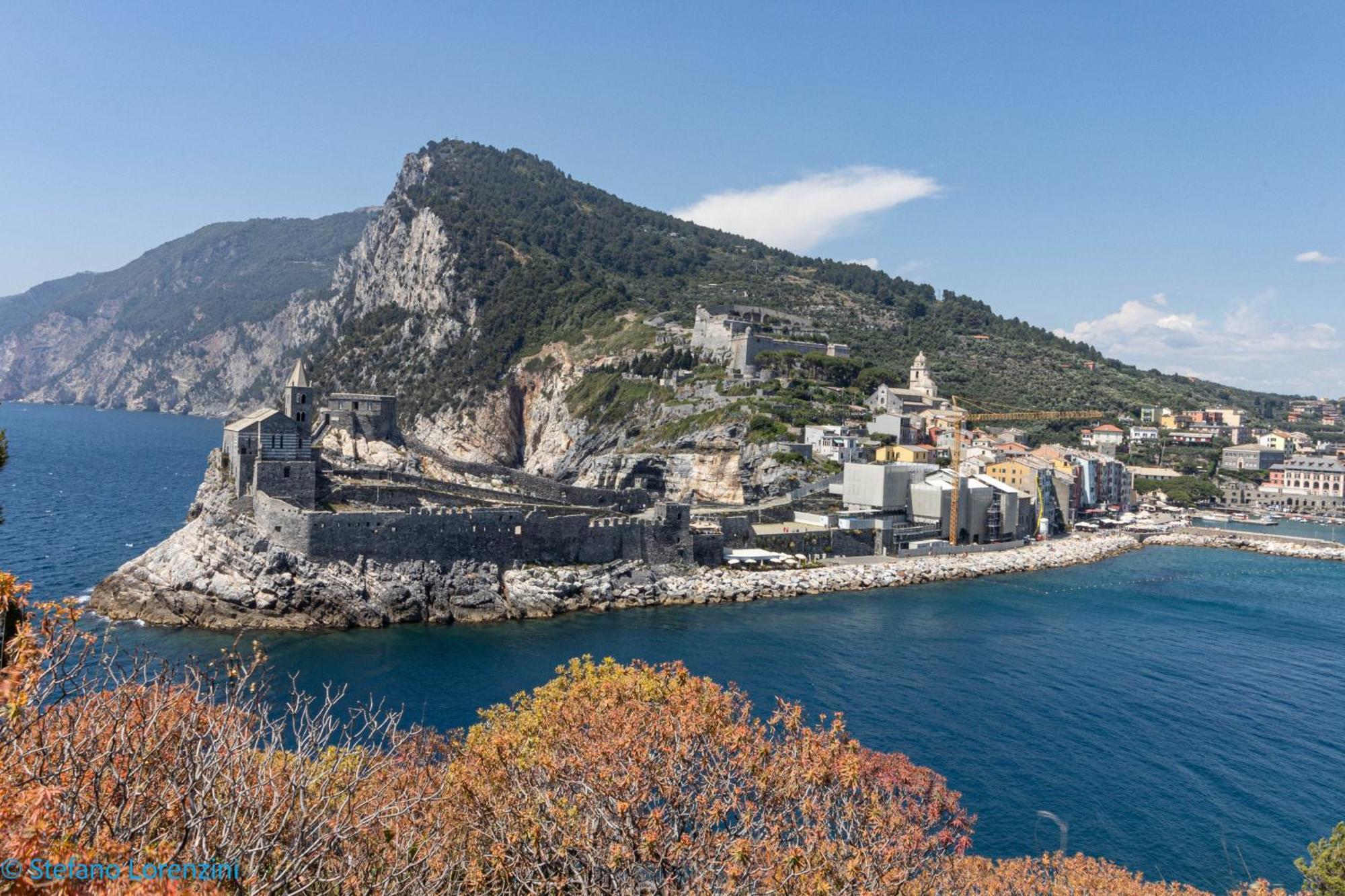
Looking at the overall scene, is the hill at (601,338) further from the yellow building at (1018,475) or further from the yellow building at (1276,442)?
the yellow building at (1018,475)

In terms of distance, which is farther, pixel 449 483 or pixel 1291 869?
pixel 449 483

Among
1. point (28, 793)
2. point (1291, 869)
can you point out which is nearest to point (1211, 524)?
point (1291, 869)

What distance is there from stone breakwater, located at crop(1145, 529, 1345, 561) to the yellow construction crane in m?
14.0

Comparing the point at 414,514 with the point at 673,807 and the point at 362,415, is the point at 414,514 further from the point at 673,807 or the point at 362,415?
the point at 673,807

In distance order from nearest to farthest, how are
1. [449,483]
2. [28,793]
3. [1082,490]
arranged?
[28,793]
[449,483]
[1082,490]

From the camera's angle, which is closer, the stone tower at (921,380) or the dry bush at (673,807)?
the dry bush at (673,807)

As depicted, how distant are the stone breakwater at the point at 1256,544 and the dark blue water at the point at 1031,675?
14.0 meters

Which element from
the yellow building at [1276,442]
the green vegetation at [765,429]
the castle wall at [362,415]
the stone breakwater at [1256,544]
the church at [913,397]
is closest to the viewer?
the castle wall at [362,415]

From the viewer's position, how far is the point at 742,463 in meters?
58.9

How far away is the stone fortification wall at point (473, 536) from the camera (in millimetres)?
32531

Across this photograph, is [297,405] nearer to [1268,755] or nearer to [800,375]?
[1268,755]

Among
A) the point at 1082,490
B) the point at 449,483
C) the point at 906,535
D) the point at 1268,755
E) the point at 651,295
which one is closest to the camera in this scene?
the point at 1268,755

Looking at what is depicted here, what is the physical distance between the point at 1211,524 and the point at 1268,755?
6194 centimetres

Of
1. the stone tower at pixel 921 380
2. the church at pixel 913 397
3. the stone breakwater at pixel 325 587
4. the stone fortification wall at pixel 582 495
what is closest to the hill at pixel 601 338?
the church at pixel 913 397
